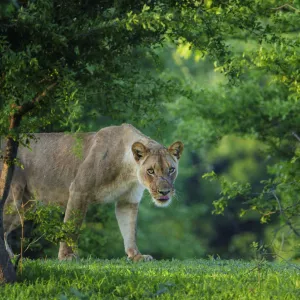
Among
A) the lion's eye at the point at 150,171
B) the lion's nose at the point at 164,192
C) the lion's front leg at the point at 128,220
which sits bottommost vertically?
the lion's front leg at the point at 128,220

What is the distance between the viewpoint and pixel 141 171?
14.5 m

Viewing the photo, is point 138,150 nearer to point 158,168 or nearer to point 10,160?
point 158,168

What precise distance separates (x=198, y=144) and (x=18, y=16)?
584 inches

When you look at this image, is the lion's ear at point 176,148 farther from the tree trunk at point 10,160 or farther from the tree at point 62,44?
the tree trunk at point 10,160

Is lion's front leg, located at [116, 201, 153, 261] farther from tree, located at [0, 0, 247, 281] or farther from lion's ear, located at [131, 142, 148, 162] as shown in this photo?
tree, located at [0, 0, 247, 281]

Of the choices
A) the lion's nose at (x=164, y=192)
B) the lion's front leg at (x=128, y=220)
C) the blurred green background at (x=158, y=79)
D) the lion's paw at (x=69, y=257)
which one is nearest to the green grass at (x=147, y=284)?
the blurred green background at (x=158, y=79)

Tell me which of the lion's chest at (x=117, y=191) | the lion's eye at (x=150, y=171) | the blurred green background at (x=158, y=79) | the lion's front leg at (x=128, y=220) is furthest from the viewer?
the lion's front leg at (x=128, y=220)

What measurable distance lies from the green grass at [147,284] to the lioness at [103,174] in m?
2.89

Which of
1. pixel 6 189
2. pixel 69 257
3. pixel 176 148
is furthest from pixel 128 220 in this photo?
pixel 6 189

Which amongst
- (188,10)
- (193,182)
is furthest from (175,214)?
(188,10)

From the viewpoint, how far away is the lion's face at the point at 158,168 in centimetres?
1422

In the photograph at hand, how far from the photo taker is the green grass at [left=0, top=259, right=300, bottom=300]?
9484 millimetres

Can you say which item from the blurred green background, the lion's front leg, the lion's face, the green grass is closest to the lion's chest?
the lion's front leg

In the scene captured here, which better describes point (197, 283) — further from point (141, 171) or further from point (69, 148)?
point (69, 148)
